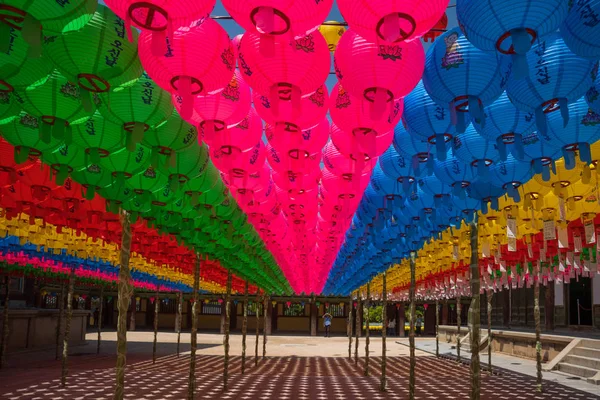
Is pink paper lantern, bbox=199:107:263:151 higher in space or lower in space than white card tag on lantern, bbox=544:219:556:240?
higher

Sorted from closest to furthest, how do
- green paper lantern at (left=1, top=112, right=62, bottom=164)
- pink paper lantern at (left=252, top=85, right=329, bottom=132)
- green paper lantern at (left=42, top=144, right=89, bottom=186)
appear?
pink paper lantern at (left=252, top=85, right=329, bottom=132) → green paper lantern at (left=1, top=112, right=62, bottom=164) → green paper lantern at (left=42, top=144, right=89, bottom=186)

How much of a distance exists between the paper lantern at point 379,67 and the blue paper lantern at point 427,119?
774 mm

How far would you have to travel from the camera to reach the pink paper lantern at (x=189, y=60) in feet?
10.9

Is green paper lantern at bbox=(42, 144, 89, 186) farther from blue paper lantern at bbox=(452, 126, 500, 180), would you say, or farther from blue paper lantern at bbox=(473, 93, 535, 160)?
blue paper lantern at bbox=(473, 93, 535, 160)

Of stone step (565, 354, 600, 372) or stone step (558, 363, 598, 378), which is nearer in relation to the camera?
stone step (558, 363, 598, 378)

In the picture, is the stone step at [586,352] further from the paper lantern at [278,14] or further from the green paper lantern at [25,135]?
the green paper lantern at [25,135]

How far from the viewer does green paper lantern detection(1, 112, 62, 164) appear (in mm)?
4516

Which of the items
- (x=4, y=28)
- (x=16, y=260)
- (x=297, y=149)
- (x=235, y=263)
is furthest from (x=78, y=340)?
(x=4, y=28)

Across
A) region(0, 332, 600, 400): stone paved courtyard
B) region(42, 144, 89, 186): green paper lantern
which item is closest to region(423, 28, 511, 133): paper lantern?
region(42, 144, 89, 186): green paper lantern

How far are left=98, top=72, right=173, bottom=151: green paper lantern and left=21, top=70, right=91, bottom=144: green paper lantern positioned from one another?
0.64 ft

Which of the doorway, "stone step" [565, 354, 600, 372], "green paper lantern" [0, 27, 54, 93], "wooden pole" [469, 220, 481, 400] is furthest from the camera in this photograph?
the doorway

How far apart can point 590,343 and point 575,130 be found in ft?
44.2

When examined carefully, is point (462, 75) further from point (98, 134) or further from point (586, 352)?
point (586, 352)

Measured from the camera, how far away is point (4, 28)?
2.85 metres
